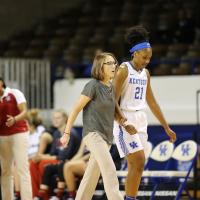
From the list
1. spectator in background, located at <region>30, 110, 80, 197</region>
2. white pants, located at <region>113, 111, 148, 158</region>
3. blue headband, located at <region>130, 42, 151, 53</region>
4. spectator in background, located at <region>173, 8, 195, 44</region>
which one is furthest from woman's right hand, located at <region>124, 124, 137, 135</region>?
spectator in background, located at <region>173, 8, 195, 44</region>

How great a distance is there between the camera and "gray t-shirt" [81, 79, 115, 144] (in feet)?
26.1

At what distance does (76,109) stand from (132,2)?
1136 cm

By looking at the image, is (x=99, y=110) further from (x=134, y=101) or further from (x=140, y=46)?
(x=140, y=46)

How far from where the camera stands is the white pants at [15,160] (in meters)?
9.62

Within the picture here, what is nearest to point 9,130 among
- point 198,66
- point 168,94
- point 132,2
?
point 168,94

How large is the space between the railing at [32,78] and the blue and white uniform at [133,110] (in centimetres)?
686

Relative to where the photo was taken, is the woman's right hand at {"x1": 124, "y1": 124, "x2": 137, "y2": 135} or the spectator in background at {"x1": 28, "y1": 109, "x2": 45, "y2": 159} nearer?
the woman's right hand at {"x1": 124, "y1": 124, "x2": 137, "y2": 135}

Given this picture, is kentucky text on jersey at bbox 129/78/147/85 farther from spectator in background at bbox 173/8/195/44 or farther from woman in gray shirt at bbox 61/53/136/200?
spectator in background at bbox 173/8/195/44

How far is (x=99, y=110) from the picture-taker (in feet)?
26.2

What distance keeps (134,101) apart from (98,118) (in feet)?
1.44

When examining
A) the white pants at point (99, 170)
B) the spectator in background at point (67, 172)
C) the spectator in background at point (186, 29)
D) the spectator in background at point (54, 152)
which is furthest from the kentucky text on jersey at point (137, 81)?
the spectator in background at point (186, 29)

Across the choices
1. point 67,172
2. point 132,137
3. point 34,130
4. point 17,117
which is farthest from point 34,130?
point 132,137

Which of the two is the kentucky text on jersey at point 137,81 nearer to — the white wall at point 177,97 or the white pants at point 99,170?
the white pants at point 99,170

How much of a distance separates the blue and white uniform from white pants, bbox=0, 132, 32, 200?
1802mm
